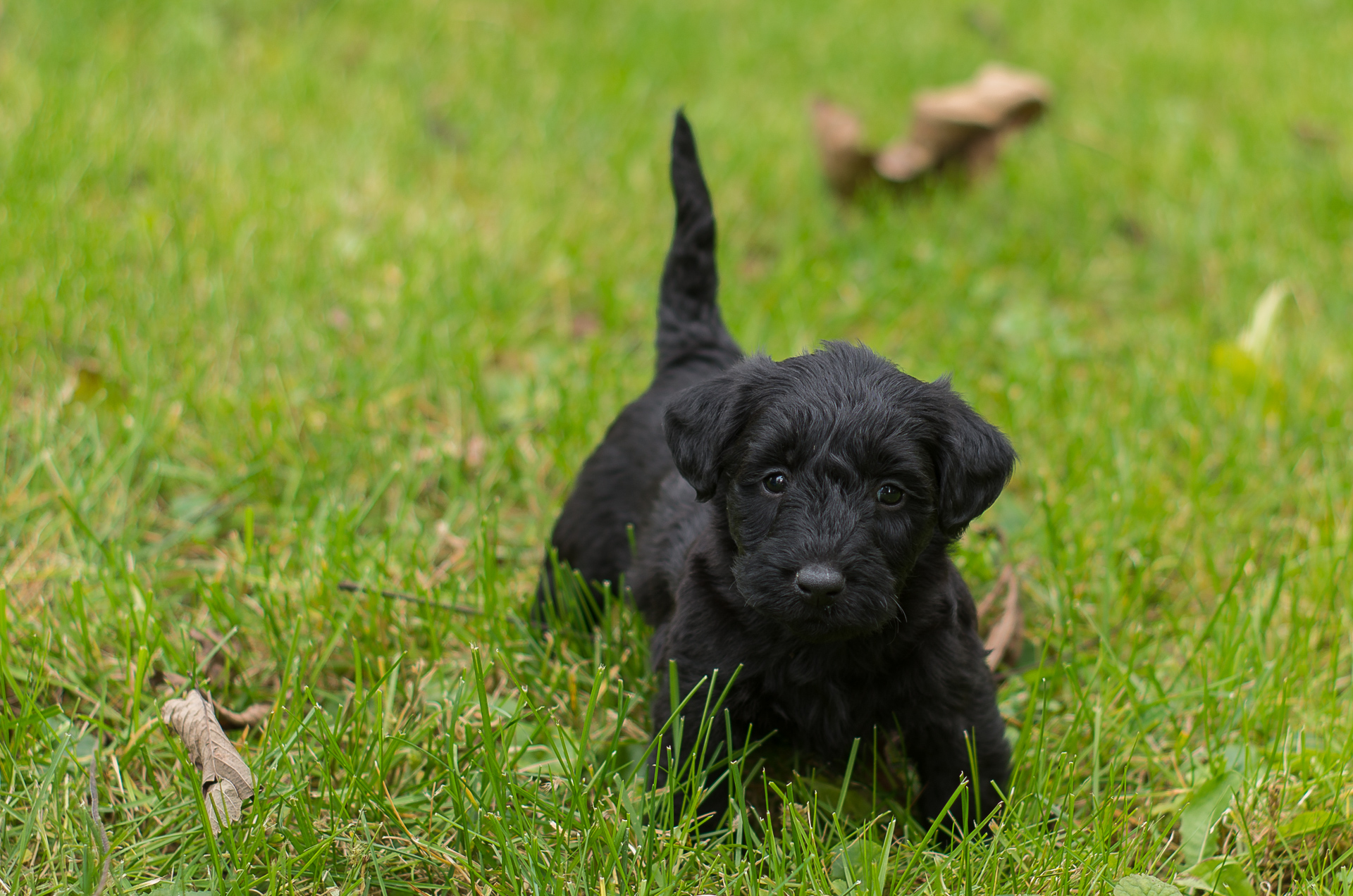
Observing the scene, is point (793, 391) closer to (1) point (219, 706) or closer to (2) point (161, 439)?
(1) point (219, 706)

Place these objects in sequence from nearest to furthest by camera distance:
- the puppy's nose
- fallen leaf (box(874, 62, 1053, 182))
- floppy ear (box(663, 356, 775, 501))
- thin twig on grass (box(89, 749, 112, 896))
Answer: the puppy's nose → thin twig on grass (box(89, 749, 112, 896)) → floppy ear (box(663, 356, 775, 501)) → fallen leaf (box(874, 62, 1053, 182))

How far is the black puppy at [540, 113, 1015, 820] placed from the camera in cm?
218

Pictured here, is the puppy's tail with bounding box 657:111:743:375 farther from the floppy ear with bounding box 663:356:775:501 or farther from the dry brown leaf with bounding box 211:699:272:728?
the dry brown leaf with bounding box 211:699:272:728

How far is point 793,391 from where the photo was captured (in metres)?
2.33

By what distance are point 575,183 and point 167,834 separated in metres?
3.94

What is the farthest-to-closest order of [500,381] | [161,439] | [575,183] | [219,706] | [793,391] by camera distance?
[575,183] < [500,381] < [161,439] < [219,706] < [793,391]

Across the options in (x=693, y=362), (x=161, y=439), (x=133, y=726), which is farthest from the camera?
(x=161, y=439)

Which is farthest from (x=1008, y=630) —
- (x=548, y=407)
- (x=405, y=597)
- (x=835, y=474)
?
(x=548, y=407)

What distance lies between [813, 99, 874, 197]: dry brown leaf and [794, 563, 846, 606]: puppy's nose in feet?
12.5

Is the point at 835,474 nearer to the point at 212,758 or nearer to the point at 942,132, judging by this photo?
the point at 212,758

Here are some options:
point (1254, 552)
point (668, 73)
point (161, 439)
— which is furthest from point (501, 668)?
point (668, 73)

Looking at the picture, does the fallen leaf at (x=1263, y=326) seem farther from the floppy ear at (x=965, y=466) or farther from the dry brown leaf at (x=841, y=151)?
the floppy ear at (x=965, y=466)

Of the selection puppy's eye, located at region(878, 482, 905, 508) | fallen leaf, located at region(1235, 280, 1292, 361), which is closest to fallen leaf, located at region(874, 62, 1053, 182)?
fallen leaf, located at region(1235, 280, 1292, 361)

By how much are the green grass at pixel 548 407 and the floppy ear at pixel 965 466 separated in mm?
587
